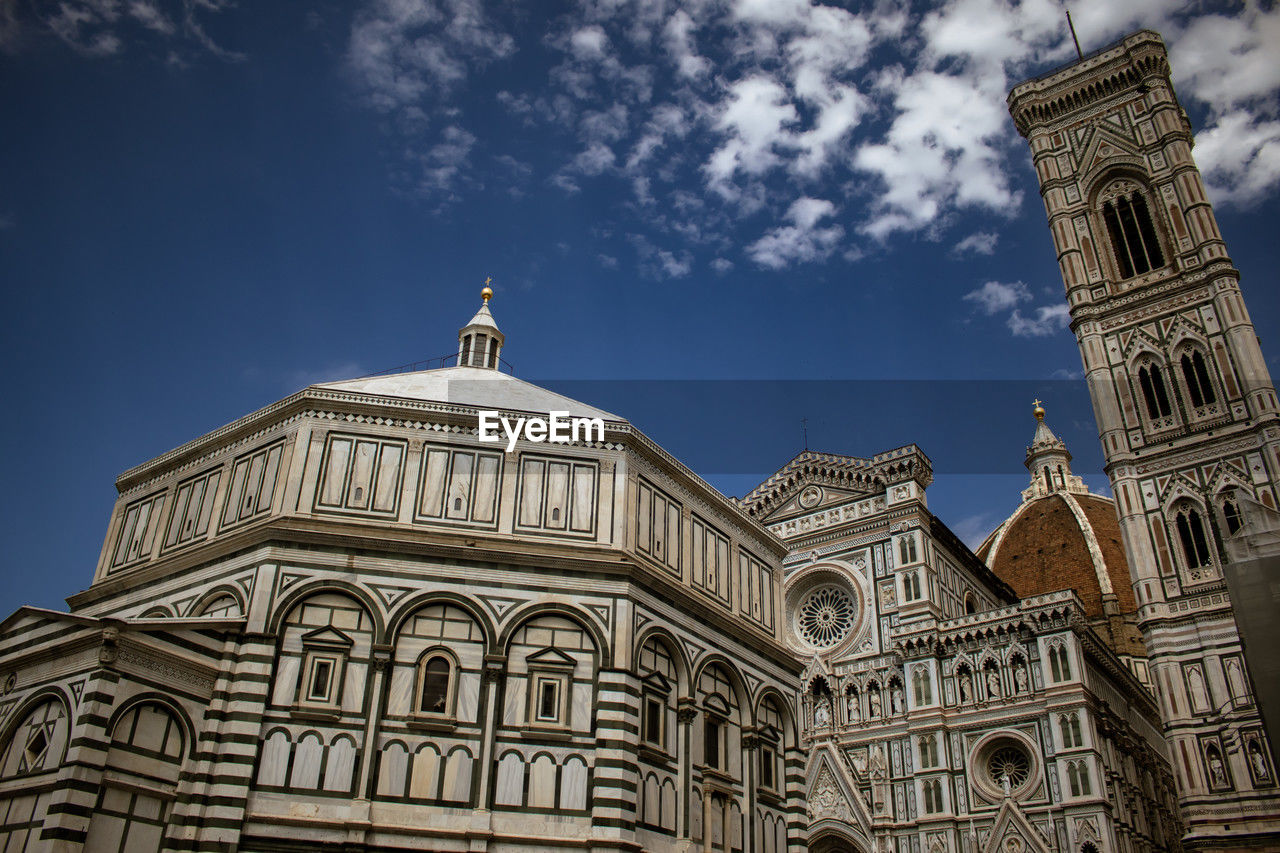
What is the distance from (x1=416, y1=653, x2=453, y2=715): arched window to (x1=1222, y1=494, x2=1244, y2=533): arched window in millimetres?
33033

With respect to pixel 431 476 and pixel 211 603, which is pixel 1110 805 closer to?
pixel 431 476

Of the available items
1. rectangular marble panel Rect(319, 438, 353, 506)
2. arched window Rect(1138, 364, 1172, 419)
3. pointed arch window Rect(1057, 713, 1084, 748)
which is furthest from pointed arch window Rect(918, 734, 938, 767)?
rectangular marble panel Rect(319, 438, 353, 506)

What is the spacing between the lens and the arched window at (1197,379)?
4203 cm

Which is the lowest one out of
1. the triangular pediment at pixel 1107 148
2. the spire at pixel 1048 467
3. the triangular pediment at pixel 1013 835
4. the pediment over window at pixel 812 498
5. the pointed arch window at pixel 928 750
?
the triangular pediment at pixel 1013 835

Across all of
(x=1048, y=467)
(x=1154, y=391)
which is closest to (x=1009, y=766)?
(x=1154, y=391)

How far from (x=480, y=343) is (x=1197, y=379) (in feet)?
103

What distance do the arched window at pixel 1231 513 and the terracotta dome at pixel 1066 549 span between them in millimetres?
29182

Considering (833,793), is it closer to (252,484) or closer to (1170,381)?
(1170,381)

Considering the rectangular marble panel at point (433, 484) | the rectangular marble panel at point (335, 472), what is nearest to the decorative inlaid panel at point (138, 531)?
the rectangular marble panel at point (335, 472)

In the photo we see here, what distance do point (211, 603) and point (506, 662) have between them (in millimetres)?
6207

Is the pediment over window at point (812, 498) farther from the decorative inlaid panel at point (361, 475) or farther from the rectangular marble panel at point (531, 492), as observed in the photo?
the decorative inlaid panel at point (361, 475)

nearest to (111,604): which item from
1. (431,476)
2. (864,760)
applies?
(431,476)

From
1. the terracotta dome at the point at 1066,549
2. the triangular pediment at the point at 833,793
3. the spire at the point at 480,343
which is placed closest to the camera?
the spire at the point at 480,343

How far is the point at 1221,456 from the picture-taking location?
40281 millimetres
